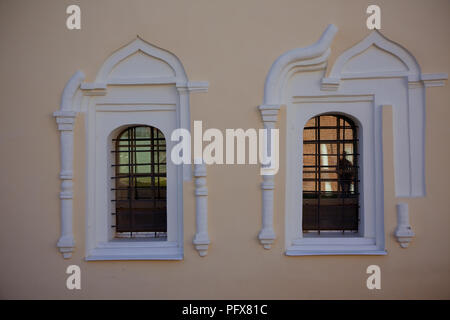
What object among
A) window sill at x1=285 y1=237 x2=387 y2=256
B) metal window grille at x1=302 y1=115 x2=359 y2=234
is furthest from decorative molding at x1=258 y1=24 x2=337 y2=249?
metal window grille at x1=302 y1=115 x2=359 y2=234

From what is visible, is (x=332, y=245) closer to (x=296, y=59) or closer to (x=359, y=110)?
(x=359, y=110)

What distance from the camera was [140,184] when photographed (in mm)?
4707

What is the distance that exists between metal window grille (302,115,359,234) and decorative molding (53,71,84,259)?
2974 millimetres

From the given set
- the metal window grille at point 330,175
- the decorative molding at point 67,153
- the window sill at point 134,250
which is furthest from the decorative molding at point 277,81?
the decorative molding at point 67,153

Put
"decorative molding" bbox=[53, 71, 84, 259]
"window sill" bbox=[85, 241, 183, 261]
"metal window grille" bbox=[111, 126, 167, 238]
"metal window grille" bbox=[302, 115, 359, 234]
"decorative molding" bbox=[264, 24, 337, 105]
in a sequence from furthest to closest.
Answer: "metal window grille" bbox=[111, 126, 167, 238]
"metal window grille" bbox=[302, 115, 359, 234]
"window sill" bbox=[85, 241, 183, 261]
"decorative molding" bbox=[53, 71, 84, 259]
"decorative molding" bbox=[264, 24, 337, 105]

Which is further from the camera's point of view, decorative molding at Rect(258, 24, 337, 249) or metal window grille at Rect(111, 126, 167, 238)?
metal window grille at Rect(111, 126, 167, 238)

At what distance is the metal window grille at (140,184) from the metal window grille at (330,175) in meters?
1.92

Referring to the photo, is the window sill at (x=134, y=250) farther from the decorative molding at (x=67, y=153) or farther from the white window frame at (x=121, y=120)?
the decorative molding at (x=67, y=153)

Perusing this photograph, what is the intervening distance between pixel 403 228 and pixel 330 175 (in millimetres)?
1062

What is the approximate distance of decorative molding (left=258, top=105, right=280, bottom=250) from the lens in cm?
423

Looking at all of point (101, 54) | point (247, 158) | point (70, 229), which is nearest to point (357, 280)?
point (247, 158)

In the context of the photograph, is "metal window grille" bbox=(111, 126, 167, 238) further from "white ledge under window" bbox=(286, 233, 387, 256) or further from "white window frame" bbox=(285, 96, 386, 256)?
"white ledge under window" bbox=(286, 233, 387, 256)

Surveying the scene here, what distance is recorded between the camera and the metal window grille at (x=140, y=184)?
468 cm

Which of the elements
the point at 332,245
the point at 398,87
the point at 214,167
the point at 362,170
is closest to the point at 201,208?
the point at 214,167
